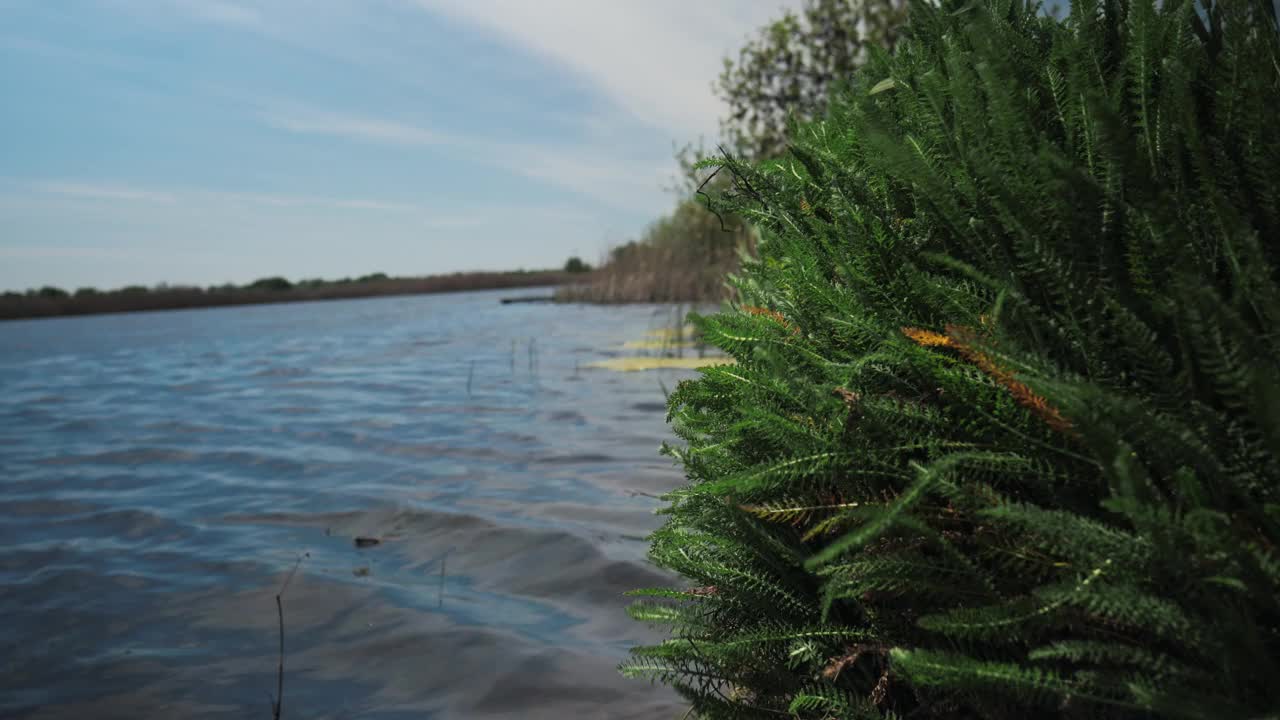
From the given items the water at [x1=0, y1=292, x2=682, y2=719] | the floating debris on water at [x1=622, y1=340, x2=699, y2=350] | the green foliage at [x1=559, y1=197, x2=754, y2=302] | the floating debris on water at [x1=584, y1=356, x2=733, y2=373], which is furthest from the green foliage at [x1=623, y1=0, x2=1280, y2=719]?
the green foliage at [x1=559, y1=197, x2=754, y2=302]

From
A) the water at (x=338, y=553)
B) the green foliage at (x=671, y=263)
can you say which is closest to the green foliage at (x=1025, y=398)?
the water at (x=338, y=553)

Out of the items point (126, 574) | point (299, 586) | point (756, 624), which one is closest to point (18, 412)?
point (126, 574)

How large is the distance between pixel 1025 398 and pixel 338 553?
174 inches

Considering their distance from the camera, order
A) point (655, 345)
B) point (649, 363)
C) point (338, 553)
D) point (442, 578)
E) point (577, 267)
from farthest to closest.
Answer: point (577, 267), point (655, 345), point (649, 363), point (338, 553), point (442, 578)

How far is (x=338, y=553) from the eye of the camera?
4.75 meters

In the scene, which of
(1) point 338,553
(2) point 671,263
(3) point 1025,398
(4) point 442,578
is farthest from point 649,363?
(2) point 671,263

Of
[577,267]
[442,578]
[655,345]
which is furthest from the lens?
[577,267]

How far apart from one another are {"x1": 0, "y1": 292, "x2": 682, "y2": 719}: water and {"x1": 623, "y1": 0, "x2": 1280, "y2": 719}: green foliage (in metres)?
1.69

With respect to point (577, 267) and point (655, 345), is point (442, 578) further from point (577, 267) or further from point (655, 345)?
point (577, 267)

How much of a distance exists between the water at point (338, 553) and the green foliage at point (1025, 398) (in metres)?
1.69

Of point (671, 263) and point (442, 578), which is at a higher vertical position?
point (671, 263)

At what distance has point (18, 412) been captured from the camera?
11.8m

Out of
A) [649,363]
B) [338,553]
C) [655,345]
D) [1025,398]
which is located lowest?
[338,553]

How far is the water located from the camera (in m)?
3.20
